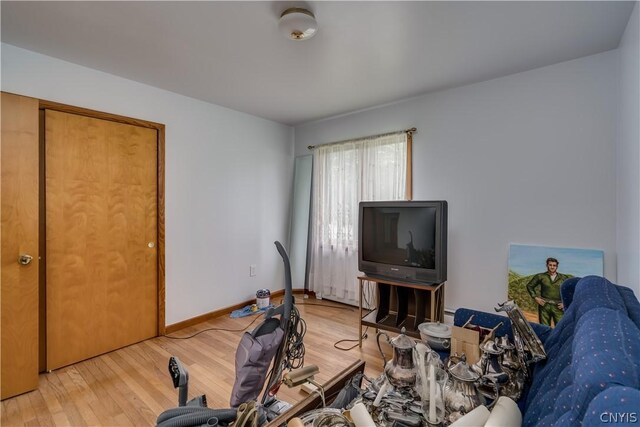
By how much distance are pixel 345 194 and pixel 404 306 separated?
148 cm

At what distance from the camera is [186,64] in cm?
229

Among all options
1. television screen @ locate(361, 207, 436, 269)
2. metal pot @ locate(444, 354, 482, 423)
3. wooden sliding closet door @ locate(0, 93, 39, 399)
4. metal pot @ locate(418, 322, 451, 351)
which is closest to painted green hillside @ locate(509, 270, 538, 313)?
television screen @ locate(361, 207, 436, 269)

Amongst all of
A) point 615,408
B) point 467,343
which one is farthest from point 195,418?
point 467,343

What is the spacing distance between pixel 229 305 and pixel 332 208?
5.60ft

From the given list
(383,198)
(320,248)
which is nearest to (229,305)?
(320,248)

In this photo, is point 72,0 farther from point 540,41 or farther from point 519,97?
point 519,97

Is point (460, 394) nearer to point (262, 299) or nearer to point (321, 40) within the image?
point (321, 40)

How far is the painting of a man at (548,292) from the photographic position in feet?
7.47

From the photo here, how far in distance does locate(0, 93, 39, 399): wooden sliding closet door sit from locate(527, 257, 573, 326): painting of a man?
374 cm

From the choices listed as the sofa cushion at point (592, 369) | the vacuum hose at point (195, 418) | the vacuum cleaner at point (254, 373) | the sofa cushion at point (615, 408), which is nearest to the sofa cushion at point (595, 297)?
the sofa cushion at point (592, 369)

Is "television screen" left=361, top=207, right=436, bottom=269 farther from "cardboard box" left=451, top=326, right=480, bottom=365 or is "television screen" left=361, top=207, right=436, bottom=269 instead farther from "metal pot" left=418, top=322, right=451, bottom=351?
"cardboard box" left=451, top=326, right=480, bottom=365

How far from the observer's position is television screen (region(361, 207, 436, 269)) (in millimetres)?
2480

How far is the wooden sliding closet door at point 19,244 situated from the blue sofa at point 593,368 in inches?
111

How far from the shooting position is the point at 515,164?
2.49m
